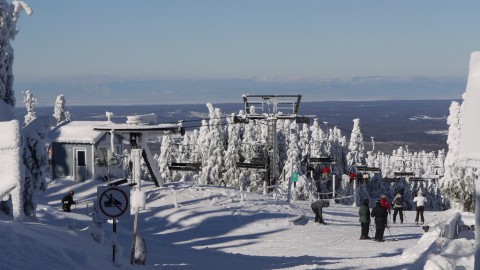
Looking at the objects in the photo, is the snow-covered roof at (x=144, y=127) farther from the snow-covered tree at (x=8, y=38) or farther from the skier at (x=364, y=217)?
the skier at (x=364, y=217)

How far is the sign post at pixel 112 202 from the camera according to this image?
12.9 meters

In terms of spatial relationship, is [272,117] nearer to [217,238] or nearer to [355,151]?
[217,238]

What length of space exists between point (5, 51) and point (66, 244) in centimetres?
1045

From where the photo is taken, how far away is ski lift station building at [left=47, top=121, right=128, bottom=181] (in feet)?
127

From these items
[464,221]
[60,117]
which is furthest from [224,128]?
[464,221]

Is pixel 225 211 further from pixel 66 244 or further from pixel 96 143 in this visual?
pixel 66 244

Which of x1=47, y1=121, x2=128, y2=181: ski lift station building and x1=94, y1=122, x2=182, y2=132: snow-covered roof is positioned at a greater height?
x1=94, y1=122, x2=182, y2=132: snow-covered roof

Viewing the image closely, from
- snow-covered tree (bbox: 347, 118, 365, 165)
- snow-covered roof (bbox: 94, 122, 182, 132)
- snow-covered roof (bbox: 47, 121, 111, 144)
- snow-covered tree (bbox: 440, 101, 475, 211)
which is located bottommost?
snow-covered tree (bbox: 347, 118, 365, 165)

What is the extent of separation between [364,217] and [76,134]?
19975 mm

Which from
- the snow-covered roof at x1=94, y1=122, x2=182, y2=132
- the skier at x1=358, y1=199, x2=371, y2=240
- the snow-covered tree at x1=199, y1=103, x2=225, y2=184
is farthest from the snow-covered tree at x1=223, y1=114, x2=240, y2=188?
the skier at x1=358, y1=199, x2=371, y2=240

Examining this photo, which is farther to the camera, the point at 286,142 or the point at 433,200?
the point at 433,200

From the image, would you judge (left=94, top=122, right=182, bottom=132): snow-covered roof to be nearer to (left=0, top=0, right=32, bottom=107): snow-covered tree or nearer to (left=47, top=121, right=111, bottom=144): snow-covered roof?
(left=47, top=121, right=111, bottom=144): snow-covered roof

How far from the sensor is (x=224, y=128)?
78.5m

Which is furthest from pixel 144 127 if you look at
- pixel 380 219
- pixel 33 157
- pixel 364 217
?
pixel 33 157
